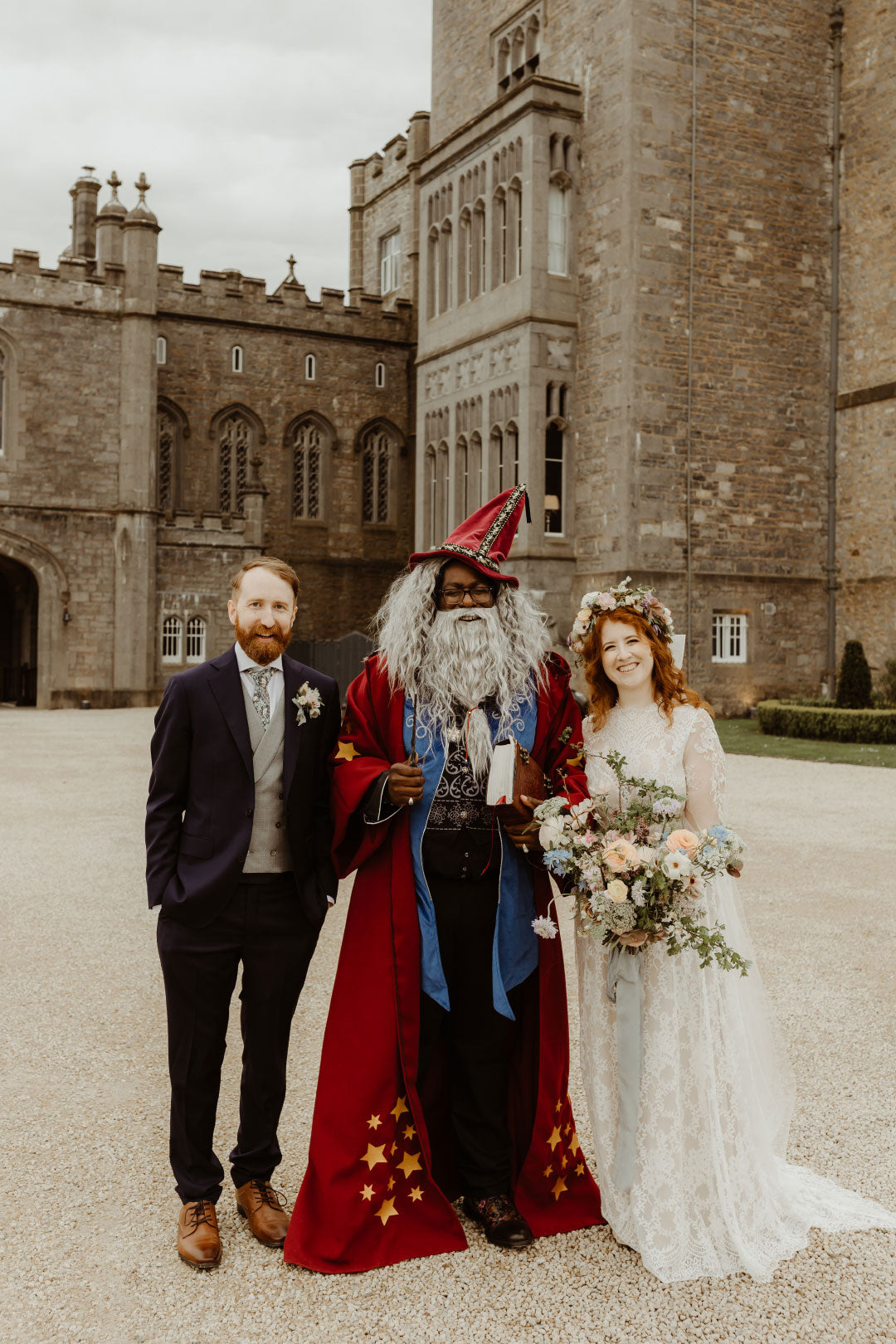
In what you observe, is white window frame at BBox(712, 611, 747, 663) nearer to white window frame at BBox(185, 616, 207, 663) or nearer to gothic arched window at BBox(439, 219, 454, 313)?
gothic arched window at BBox(439, 219, 454, 313)

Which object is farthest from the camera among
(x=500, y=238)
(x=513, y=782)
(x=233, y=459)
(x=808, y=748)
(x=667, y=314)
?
(x=233, y=459)

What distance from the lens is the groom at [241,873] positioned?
3160 mm

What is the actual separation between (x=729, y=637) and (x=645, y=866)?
19.0 metres

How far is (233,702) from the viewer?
322 cm

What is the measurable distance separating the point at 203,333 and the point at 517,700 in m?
29.2

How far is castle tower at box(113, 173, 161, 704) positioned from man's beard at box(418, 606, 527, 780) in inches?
984

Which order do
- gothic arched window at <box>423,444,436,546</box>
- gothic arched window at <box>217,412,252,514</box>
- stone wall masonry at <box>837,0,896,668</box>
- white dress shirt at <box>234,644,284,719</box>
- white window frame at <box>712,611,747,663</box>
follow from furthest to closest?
gothic arched window at <box>217,412,252,514</box> < gothic arched window at <box>423,444,436,546</box> < white window frame at <box>712,611,747,663</box> < stone wall masonry at <box>837,0,896,668</box> < white dress shirt at <box>234,644,284,719</box>

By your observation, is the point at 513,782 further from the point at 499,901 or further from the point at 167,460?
the point at 167,460

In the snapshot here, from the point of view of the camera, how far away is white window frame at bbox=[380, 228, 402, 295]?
33688 mm

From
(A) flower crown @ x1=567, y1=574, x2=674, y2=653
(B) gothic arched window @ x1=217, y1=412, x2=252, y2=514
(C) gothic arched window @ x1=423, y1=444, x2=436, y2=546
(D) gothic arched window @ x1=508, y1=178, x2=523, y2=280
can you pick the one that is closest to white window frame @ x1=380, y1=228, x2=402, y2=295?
(B) gothic arched window @ x1=217, y1=412, x2=252, y2=514

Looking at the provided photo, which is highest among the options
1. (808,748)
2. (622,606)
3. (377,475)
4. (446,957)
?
(377,475)

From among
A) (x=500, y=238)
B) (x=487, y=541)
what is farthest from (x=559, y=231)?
(x=487, y=541)

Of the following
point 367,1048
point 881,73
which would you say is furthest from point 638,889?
point 881,73

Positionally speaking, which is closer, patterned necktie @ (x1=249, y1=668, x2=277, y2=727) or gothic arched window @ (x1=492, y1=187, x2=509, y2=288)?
patterned necktie @ (x1=249, y1=668, x2=277, y2=727)
